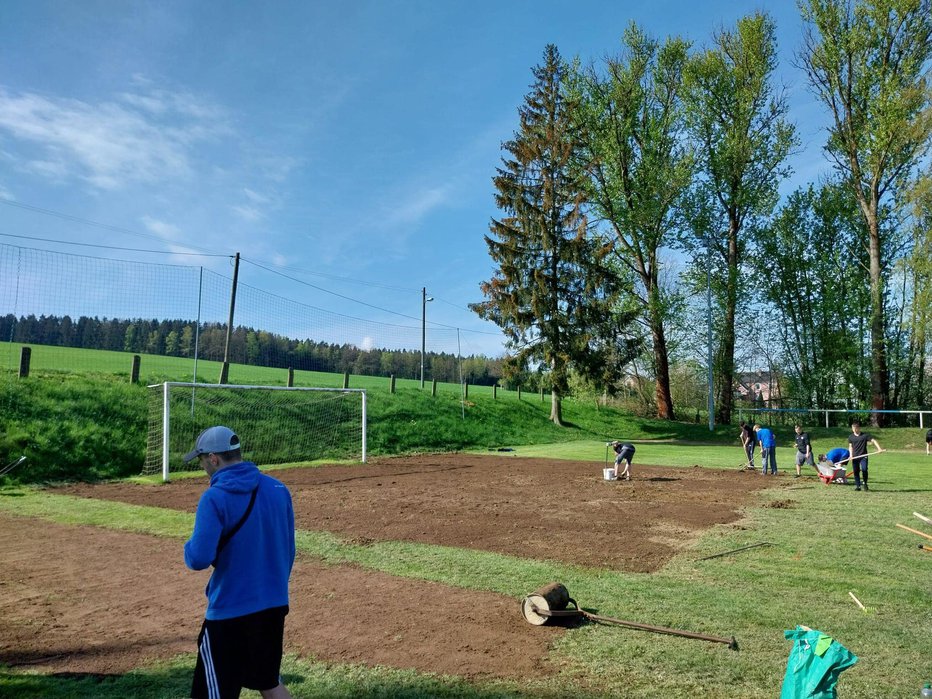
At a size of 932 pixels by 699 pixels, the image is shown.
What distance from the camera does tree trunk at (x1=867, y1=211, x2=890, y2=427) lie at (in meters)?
35.0

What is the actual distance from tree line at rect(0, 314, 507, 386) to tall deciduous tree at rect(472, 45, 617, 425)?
7261 mm

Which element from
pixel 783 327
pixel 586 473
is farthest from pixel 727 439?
pixel 586 473

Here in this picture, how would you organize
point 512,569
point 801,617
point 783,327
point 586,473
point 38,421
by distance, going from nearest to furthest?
point 801,617 < point 512,569 < point 38,421 < point 586,473 < point 783,327

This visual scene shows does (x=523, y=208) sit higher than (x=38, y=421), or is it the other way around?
(x=523, y=208)

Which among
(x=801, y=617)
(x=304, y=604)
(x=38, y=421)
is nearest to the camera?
(x=801, y=617)

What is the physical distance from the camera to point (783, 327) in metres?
43.1

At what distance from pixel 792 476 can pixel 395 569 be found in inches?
579

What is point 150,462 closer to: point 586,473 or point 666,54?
point 586,473

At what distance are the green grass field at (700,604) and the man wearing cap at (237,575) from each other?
1.44m

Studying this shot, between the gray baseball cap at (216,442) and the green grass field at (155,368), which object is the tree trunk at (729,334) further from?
the gray baseball cap at (216,442)

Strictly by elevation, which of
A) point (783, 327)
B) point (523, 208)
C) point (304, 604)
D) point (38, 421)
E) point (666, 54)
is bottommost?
point (304, 604)

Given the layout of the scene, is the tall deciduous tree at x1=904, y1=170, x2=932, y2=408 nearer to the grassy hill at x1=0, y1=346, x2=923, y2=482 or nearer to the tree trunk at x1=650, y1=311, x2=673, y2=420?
the grassy hill at x1=0, y1=346, x2=923, y2=482

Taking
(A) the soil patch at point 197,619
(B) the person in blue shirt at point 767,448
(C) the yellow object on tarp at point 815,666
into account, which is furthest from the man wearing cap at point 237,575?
(B) the person in blue shirt at point 767,448

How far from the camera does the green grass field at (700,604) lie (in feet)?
15.7
